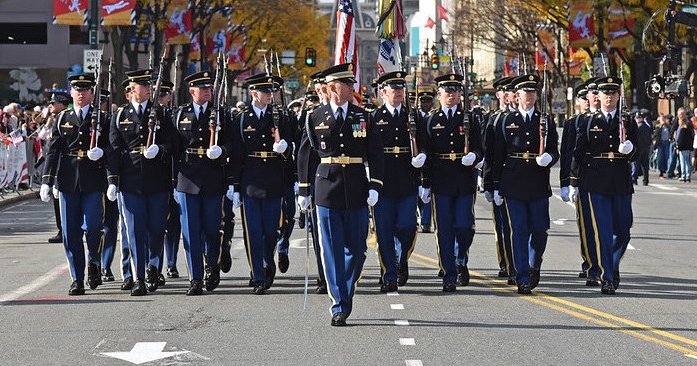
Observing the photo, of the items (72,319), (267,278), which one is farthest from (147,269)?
(72,319)

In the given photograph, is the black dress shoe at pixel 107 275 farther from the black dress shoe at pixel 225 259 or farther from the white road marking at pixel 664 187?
the white road marking at pixel 664 187

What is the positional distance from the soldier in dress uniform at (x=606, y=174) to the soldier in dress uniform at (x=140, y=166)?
4.03 metres

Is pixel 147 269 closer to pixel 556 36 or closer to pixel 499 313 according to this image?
pixel 499 313

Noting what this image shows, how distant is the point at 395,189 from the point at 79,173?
3108mm

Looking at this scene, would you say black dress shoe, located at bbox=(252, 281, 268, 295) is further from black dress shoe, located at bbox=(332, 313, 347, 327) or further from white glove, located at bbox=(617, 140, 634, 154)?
white glove, located at bbox=(617, 140, 634, 154)

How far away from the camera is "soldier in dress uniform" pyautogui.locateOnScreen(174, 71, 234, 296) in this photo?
549 inches

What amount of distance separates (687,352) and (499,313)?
2.40m

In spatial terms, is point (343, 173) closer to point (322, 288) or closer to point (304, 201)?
point (304, 201)

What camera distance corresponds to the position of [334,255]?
1200 cm

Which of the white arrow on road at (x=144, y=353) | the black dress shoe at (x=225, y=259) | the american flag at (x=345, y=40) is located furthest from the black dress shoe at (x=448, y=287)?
the american flag at (x=345, y=40)

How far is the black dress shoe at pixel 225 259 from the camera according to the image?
1554 cm

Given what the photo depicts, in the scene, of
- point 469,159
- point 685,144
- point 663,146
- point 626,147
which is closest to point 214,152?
point 469,159

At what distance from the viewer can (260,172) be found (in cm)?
1415

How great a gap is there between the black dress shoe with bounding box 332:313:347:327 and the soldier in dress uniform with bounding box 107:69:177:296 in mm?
2839
